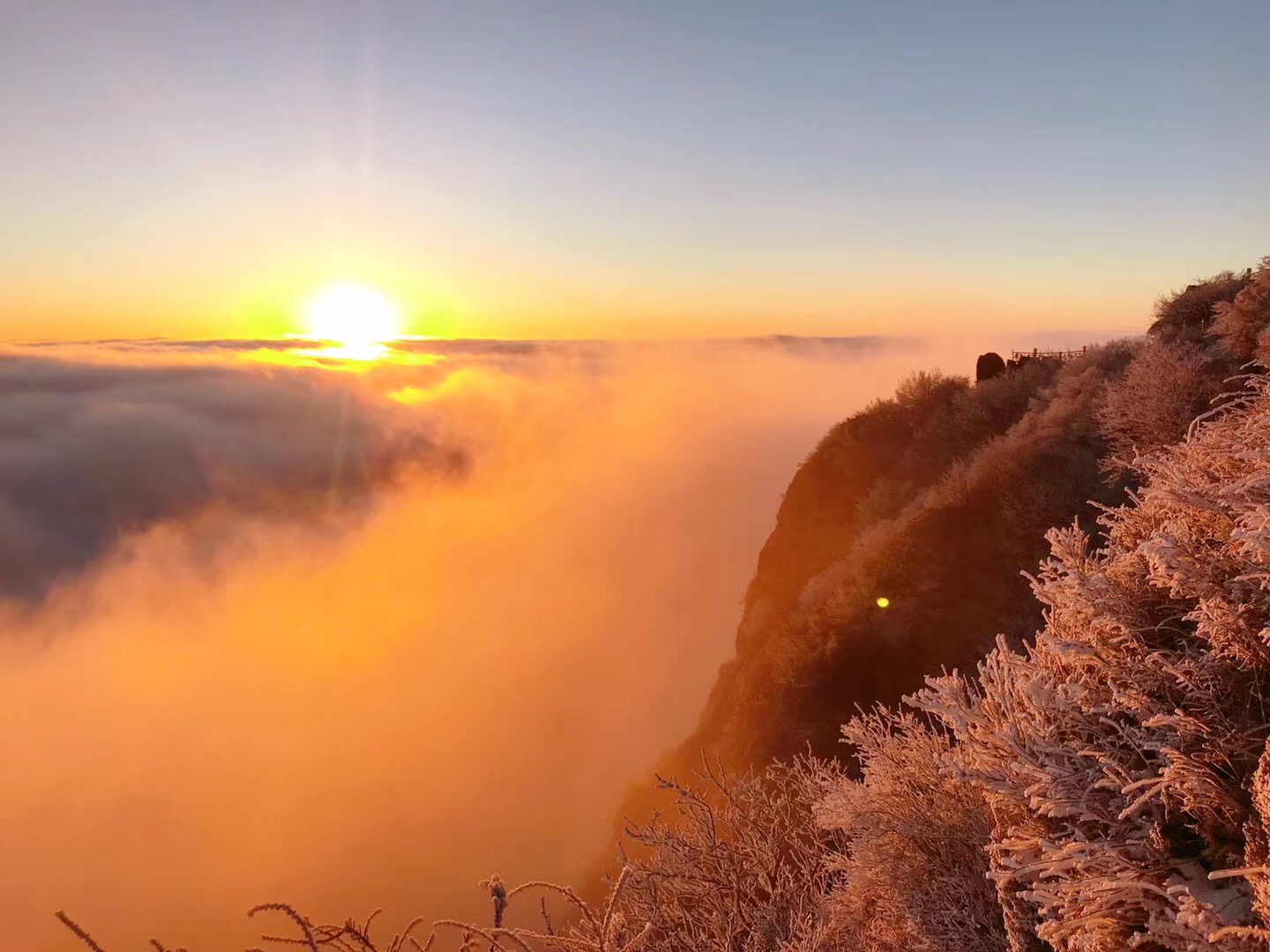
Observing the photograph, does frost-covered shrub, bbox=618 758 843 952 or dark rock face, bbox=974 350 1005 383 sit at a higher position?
dark rock face, bbox=974 350 1005 383

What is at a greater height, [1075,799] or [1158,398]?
[1158,398]

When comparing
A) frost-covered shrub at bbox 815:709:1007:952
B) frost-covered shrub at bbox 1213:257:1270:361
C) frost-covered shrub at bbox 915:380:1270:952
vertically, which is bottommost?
frost-covered shrub at bbox 815:709:1007:952

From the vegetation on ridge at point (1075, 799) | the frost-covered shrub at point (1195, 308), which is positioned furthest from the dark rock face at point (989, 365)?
the vegetation on ridge at point (1075, 799)

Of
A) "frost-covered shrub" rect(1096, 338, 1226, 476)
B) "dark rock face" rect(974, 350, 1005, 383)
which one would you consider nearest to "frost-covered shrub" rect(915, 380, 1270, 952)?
"frost-covered shrub" rect(1096, 338, 1226, 476)

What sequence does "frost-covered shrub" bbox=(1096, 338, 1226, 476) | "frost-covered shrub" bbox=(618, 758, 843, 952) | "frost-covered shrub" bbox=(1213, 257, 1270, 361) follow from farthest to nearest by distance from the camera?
1. "frost-covered shrub" bbox=(1096, 338, 1226, 476)
2. "frost-covered shrub" bbox=(1213, 257, 1270, 361)
3. "frost-covered shrub" bbox=(618, 758, 843, 952)

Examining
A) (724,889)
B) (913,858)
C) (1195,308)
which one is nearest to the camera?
(913,858)

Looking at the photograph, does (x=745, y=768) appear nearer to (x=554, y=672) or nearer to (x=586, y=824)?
(x=586, y=824)

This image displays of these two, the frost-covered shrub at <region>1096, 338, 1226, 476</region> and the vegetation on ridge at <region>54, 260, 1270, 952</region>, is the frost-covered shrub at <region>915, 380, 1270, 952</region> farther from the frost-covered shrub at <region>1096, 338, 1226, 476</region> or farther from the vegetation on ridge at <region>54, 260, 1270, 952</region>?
the frost-covered shrub at <region>1096, 338, 1226, 476</region>

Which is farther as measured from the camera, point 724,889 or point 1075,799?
point 724,889

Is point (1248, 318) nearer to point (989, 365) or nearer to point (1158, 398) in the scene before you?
point (1158, 398)

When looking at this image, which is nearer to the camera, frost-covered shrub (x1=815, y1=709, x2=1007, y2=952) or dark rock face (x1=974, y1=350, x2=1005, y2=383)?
frost-covered shrub (x1=815, y1=709, x2=1007, y2=952)

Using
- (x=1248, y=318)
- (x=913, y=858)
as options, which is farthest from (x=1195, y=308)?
(x=913, y=858)

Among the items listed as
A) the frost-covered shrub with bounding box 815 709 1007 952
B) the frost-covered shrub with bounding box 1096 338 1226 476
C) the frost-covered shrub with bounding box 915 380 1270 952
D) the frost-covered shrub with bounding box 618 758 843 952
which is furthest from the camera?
the frost-covered shrub with bounding box 1096 338 1226 476

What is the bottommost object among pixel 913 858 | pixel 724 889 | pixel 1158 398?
A: pixel 724 889
